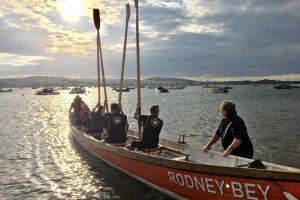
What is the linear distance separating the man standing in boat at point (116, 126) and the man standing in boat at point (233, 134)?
5.65 meters

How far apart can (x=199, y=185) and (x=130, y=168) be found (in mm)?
4491

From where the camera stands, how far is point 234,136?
9.39 meters

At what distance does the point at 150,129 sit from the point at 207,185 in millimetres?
4130

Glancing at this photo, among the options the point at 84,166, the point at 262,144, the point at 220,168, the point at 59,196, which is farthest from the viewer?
the point at 262,144

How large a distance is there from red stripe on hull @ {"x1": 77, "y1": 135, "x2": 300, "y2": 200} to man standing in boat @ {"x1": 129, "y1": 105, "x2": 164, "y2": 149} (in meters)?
0.78

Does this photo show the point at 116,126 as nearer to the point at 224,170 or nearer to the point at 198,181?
the point at 198,181

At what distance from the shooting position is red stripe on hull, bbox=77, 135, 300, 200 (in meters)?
7.60

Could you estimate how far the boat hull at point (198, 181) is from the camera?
7.64 m

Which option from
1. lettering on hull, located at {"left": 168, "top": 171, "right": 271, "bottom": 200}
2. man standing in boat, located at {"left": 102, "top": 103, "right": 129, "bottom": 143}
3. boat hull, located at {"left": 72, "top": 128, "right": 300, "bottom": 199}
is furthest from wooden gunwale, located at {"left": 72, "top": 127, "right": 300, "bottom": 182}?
man standing in boat, located at {"left": 102, "top": 103, "right": 129, "bottom": 143}

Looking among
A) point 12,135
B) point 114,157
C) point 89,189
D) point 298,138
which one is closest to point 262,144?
point 298,138

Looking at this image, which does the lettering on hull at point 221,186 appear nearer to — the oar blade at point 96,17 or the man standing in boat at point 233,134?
the man standing in boat at point 233,134

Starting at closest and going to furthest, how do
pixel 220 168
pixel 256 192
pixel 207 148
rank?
pixel 256 192
pixel 220 168
pixel 207 148

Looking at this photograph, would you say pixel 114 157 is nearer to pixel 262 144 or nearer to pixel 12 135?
pixel 262 144

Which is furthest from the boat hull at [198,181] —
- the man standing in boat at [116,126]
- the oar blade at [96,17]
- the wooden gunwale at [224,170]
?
the oar blade at [96,17]
